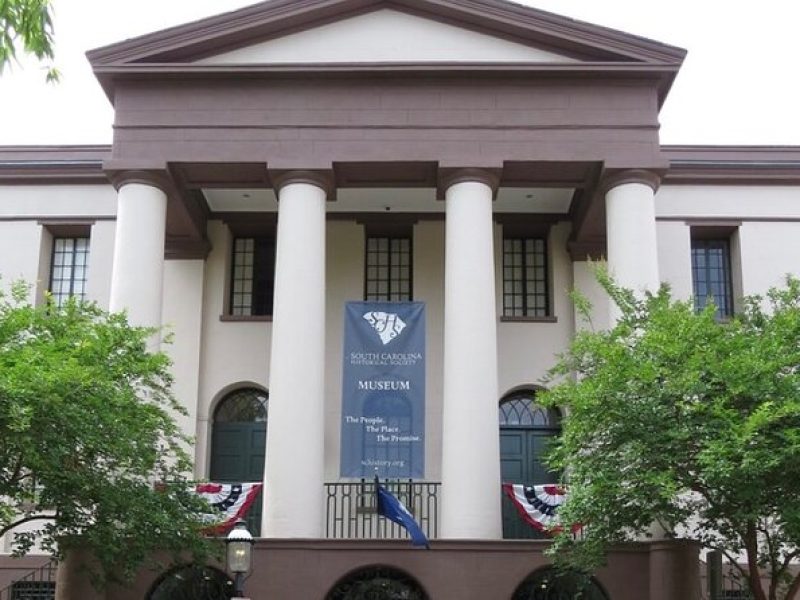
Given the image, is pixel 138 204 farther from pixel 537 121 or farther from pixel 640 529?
pixel 640 529

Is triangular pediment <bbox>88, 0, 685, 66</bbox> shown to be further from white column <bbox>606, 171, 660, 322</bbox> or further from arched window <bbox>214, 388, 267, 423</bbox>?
arched window <bbox>214, 388, 267, 423</bbox>

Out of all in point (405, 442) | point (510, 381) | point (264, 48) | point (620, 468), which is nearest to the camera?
point (620, 468)

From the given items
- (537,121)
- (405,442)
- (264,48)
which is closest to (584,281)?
(537,121)

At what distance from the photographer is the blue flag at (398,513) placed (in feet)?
72.5

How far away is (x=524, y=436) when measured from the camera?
28.2 metres

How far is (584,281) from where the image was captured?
28.3m

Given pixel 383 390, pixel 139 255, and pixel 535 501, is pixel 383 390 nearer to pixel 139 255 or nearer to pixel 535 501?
pixel 535 501

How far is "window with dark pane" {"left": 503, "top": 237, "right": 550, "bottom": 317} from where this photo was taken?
29.0 m

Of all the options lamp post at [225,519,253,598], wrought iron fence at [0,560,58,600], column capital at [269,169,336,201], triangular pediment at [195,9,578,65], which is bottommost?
wrought iron fence at [0,560,58,600]

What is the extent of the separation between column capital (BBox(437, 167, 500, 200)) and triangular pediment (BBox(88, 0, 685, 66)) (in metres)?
2.44

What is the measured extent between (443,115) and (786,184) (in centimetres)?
957

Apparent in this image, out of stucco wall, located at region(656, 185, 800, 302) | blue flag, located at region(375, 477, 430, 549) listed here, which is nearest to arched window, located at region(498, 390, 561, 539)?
stucco wall, located at region(656, 185, 800, 302)

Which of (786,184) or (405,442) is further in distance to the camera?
(786,184)

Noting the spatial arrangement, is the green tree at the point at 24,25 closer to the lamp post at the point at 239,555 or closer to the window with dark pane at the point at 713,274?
the lamp post at the point at 239,555
